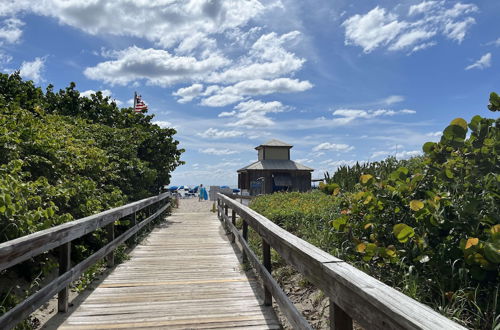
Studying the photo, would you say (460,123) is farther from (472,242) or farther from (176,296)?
(176,296)

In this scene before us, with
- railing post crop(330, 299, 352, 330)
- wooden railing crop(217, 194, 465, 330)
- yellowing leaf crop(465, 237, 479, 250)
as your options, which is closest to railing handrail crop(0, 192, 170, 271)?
wooden railing crop(217, 194, 465, 330)

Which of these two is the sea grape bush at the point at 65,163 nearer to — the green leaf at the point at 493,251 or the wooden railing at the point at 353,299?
the wooden railing at the point at 353,299

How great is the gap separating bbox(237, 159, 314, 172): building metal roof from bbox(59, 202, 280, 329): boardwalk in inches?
996

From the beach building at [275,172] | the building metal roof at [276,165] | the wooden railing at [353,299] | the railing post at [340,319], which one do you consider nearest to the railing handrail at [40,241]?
the wooden railing at [353,299]

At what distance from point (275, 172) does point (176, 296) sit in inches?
1153

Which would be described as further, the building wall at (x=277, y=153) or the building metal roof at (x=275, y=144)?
the building wall at (x=277, y=153)

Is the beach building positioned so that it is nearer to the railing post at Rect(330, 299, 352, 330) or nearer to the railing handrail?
the railing handrail

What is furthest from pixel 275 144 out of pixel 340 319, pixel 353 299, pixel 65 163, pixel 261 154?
pixel 353 299

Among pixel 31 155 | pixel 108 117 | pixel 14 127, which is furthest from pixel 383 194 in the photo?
pixel 108 117

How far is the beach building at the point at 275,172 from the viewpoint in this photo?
32312mm

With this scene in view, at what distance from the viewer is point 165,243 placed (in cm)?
809

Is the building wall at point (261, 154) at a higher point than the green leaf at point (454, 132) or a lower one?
higher

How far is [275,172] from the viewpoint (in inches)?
1316

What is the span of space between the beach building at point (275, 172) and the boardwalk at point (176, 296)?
2500cm
